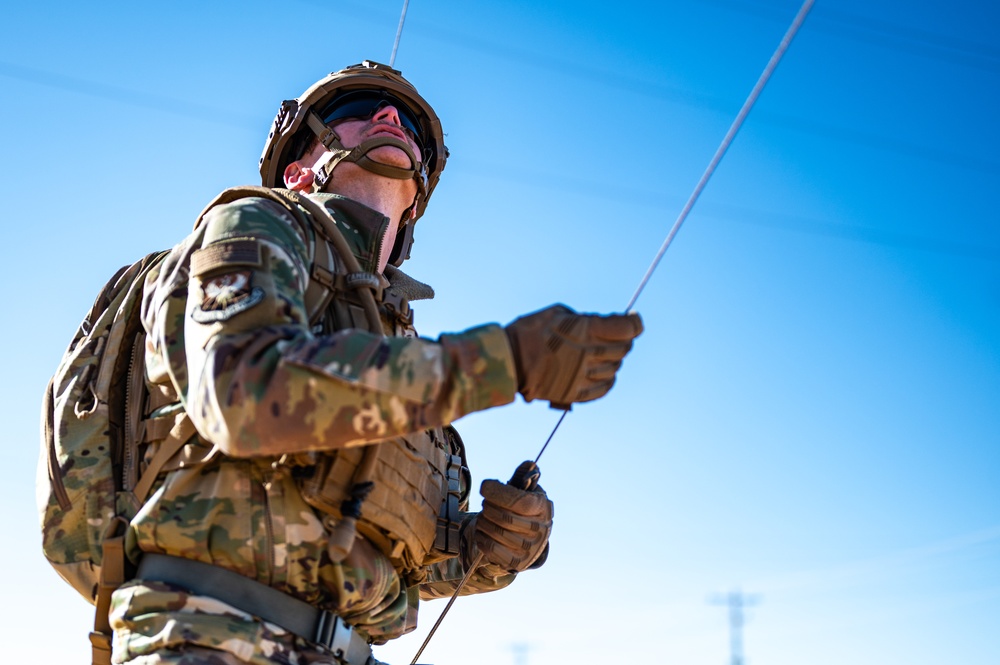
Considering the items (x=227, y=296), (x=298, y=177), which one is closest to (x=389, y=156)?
(x=298, y=177)

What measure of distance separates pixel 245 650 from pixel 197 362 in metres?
0.94

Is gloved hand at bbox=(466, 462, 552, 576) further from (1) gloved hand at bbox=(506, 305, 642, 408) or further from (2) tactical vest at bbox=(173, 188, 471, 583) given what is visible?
(1) gloved hand at bbox=(506, 305, 642, 408)

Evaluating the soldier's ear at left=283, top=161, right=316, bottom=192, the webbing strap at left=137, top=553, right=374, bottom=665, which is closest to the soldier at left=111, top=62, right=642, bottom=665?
the webbing strap at left=137, top=553, right=374, bottom=665

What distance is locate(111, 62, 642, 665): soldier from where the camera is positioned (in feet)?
10.8

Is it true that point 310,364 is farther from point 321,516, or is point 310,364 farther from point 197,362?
point 321,516

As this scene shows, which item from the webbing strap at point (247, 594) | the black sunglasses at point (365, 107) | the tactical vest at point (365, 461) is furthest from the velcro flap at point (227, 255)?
the black sunglasses at point (365, 107)

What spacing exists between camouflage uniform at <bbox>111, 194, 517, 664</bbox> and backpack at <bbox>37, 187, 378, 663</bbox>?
10 centimetres

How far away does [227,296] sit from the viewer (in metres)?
3.53

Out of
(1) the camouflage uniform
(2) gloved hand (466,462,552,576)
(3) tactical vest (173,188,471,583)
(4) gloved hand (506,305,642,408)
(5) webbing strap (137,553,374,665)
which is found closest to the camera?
(1) the camouflage uniform

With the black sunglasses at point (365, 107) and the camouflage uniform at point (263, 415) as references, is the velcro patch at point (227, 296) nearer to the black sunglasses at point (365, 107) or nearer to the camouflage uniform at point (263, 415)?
the camouflage uniform at point (263, 415)

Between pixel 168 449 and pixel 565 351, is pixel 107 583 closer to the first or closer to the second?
pixel 168 449

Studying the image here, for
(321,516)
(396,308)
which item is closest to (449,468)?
(396,308)

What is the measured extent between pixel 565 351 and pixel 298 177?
8.20 feet

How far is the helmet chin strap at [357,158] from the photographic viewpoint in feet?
16.7
